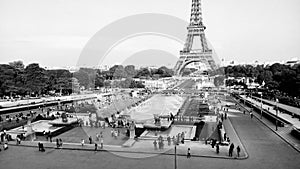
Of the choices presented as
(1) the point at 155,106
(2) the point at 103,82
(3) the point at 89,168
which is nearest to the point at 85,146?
(3) the point at 89,168

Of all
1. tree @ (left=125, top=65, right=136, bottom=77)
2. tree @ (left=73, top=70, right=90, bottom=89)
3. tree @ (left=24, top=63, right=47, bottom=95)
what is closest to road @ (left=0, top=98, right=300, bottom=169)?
tree @ (left=24, top=63, right=47, bottom=95)

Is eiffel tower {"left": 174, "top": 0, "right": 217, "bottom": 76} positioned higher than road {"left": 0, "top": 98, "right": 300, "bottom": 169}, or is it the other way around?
eiffel tower {"left": 174, "top": 0, "right": 217, "bottom": 76}

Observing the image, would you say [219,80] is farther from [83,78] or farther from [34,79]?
[34,79]

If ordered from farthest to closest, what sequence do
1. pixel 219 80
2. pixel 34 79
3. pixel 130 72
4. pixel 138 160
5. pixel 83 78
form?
pixel 130 72 → pixel 219 80 → pixel 83 78 → pixel 34 79 → pixel 138 160

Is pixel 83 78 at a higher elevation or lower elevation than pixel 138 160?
higher

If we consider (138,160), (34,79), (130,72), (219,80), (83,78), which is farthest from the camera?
(130,72)

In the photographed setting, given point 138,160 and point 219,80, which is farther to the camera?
point 219,80

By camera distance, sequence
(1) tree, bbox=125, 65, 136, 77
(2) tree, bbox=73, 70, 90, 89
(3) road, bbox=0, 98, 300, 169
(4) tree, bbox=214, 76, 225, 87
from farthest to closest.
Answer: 1. (1) tree, bbox=125, 65, 136, 77
2. (4) tree, bbox=214, 76, 225, 87
3. (2) tree, bbox=73, 70, 90, 89
4. (3) road, bbox=0, 98, 300, 169

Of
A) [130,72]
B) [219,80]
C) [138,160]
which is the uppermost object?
[130,72]

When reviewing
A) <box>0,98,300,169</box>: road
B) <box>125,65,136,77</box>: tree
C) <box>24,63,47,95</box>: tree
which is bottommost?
<box>0,98,300,169</box>: road

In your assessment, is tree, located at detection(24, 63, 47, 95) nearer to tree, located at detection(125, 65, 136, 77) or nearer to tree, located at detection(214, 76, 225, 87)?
tree, located at detection(125, 65, 136, 77)

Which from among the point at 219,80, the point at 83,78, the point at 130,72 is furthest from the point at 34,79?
the point at 219,80

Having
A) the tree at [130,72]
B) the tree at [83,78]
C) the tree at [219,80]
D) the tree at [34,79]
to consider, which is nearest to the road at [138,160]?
the tree at [34,79]
